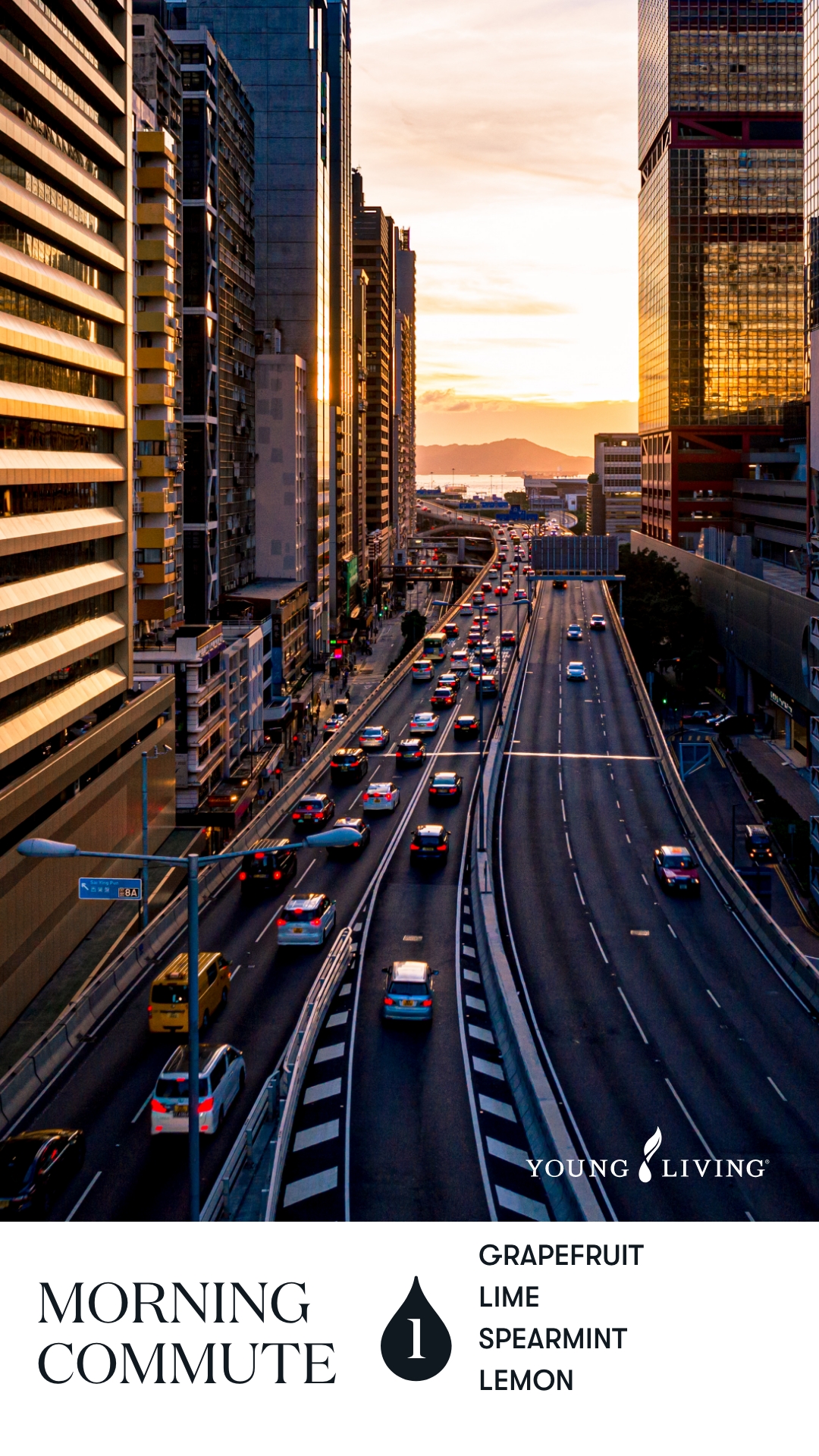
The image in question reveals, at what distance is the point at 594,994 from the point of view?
144ft

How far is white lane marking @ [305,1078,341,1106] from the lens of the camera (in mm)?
35250

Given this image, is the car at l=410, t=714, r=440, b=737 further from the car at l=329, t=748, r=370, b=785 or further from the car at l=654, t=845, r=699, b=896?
the car at l=654, t=845, r=699, b=896

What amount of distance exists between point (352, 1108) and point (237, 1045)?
6.28 meters

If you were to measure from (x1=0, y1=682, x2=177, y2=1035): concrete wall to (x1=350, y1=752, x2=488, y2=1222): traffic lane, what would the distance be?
12.4 meters

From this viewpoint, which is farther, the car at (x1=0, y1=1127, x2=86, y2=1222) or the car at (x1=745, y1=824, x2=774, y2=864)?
the car at (x1=745, y1=824, x2=774, y2=864)

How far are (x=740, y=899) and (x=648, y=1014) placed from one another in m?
14.0

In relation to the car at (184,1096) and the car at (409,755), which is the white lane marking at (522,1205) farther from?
the car at (409,755)

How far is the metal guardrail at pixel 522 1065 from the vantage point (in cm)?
2766

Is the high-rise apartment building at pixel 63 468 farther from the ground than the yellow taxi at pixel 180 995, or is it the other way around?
the high-rise apartment building at pixel 63 468

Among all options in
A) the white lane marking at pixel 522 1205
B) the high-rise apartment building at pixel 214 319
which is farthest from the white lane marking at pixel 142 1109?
the high-rise apartment building at pixel 214 319

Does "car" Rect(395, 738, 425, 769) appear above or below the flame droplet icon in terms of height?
above
